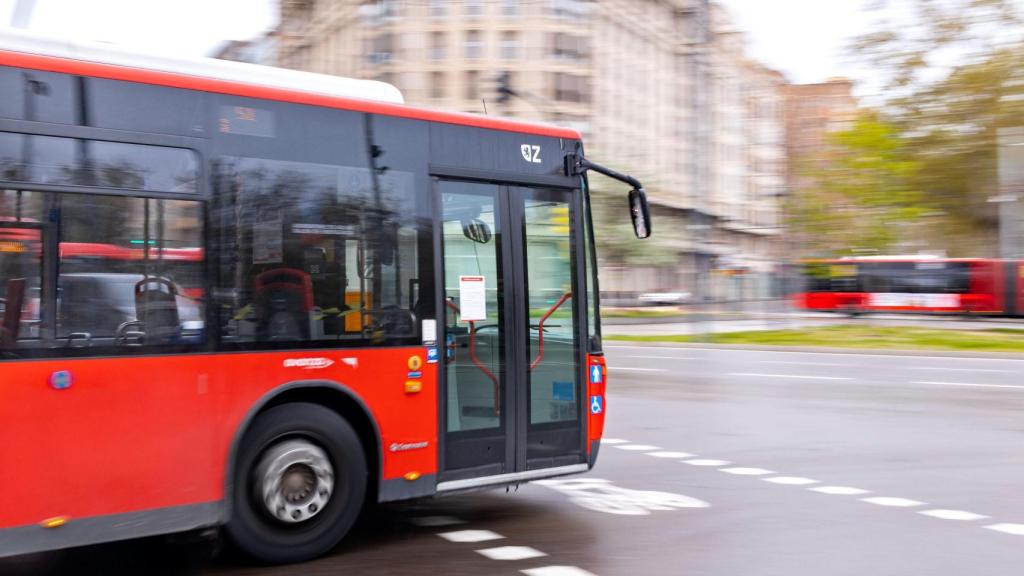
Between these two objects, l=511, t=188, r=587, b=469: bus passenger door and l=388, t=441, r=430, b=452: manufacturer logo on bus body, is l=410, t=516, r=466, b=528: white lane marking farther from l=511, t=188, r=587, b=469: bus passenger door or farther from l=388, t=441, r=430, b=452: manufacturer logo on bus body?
l=388, t=441, r=430, b=452: manufacturer logo on bus body

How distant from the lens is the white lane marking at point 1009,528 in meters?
7.00

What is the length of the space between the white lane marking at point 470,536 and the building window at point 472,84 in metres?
59.9

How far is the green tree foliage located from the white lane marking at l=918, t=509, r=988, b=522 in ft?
93.4

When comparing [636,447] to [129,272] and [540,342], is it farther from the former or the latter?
[129,272]

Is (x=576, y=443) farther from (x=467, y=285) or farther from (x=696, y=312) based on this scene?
(x=696, y=312)

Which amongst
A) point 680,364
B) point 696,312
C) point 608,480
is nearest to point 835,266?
point 696,312

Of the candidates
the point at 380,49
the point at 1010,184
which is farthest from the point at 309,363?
the point at 380,49

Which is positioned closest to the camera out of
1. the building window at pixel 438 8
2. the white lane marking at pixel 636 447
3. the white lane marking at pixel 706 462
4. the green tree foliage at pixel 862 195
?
the white lane marking at pixel 706 462

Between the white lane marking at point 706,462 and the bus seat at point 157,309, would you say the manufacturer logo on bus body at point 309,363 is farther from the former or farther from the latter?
the white lane marking at point 706,462

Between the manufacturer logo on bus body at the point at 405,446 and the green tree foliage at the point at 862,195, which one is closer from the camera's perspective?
the manufacturer logo on bus body at the point at 405,446

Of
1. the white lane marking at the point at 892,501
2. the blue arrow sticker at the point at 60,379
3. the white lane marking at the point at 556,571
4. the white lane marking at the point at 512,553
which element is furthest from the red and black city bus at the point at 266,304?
the white lane marking at the point at 892,501

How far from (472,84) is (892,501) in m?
59.6

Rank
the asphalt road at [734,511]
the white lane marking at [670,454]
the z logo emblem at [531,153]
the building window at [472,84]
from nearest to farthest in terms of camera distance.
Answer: the asphalt road at [734,511], the z logo emblem at [531,153], the white lane marking at [670,454], the building window at [472,84]

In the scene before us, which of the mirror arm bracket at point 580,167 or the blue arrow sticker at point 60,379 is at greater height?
the mirror arm bracket at point 580,167
